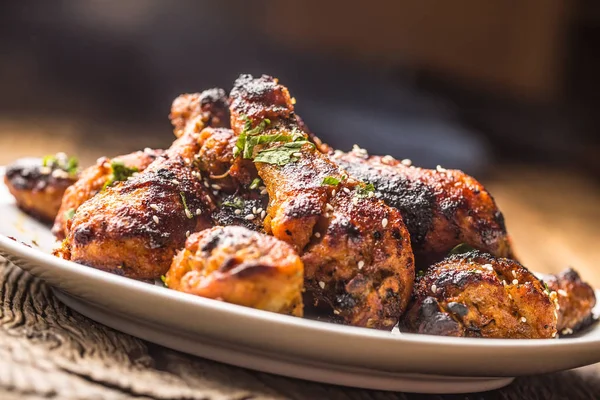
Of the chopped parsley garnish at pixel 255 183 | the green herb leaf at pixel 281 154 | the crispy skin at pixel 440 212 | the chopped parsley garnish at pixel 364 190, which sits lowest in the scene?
the crispy skin at pixel 440 212

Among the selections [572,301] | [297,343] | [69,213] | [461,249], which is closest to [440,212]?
[461,249]

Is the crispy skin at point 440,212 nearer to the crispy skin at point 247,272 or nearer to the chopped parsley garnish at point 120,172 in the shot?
the crispy skin at point 247,272

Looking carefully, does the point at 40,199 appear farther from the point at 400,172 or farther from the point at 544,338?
the point at 544,338

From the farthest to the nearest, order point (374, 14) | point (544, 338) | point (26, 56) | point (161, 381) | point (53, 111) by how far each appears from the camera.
→ 1. point (374, 14)
2. point (26, 56)
3. point (53, 111)
4. point (544, 338)
5. point (161, 381)

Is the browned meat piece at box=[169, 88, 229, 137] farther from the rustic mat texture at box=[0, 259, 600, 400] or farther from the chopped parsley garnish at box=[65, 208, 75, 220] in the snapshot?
the rustic mat texture at box=[0, 259, 600, 400]

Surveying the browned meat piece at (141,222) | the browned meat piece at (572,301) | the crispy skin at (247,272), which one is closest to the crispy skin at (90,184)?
the browned meat piece at (141,222)

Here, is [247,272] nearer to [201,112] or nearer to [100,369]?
[100,369]

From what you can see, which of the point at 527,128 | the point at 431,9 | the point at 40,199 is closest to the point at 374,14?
the point at 431,9
